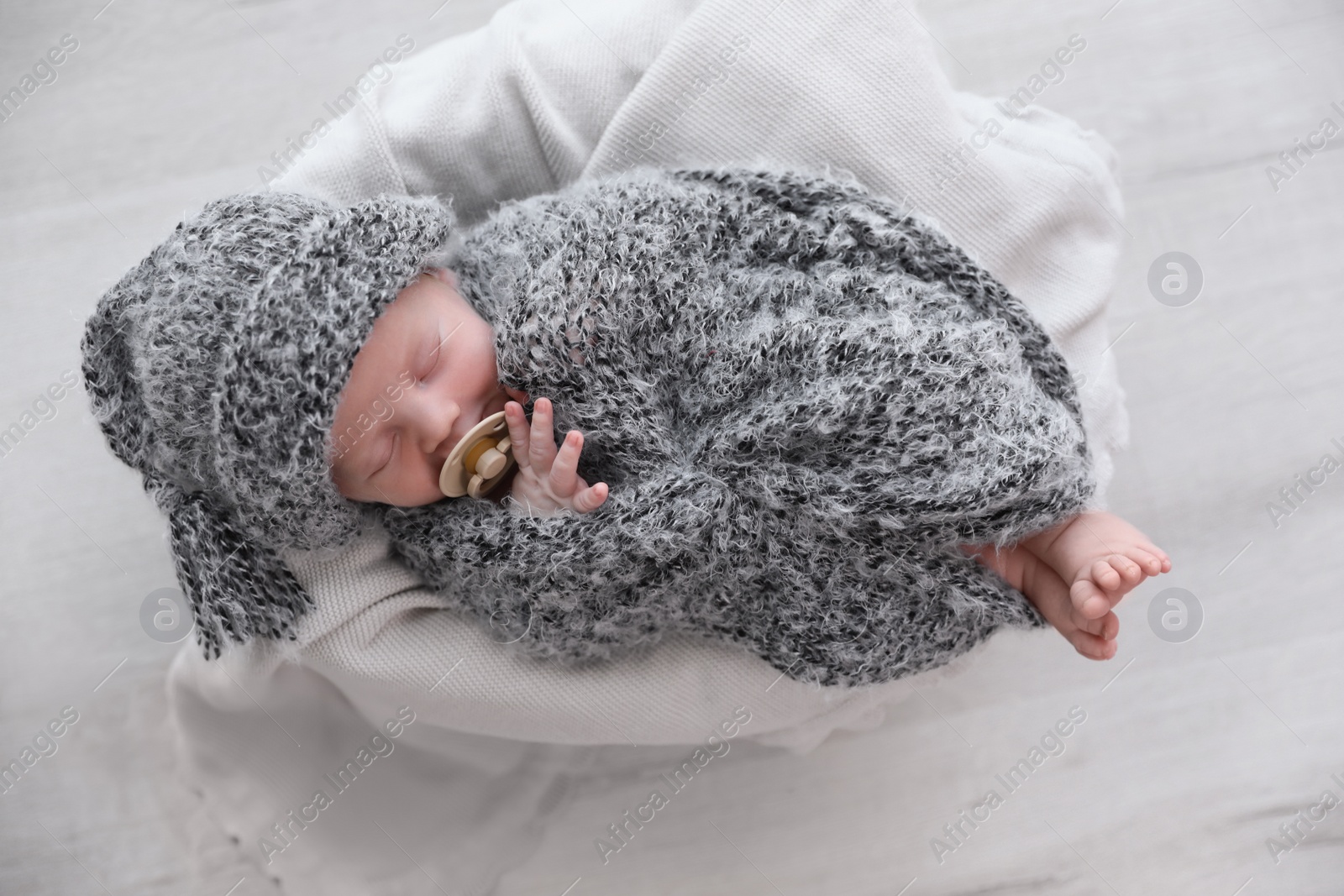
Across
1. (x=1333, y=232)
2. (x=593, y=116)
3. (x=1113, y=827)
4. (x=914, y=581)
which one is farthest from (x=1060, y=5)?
(x=1113, y=827)

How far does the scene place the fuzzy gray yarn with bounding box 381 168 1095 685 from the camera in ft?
2.68

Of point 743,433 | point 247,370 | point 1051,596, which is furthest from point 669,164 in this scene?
point 1051,596

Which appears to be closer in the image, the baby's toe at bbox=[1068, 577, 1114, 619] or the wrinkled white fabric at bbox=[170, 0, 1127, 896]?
the baby's toe at bbox=[1068, 577, 1114, 619]

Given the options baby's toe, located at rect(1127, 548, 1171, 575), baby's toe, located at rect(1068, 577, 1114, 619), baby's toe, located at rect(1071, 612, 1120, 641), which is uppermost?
baby's toe, located at rect(1127, 548, 1171, 575)

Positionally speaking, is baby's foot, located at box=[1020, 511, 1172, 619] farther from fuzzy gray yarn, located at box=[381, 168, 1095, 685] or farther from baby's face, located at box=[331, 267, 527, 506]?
baby's face, located at box=[331, 267, 527, 506]

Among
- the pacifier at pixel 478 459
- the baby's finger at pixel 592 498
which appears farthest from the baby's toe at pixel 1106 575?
the pacifier at pixel 478 459

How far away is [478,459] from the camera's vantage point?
0.85m

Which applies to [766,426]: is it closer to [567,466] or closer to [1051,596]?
[567,466]

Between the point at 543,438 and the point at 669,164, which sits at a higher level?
the point at 669,164

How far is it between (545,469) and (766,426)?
0.22 m

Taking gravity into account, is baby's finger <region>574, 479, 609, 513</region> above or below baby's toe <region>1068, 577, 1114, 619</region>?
below

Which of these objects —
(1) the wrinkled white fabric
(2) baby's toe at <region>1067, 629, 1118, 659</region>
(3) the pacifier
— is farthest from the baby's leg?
(3) the pacifier

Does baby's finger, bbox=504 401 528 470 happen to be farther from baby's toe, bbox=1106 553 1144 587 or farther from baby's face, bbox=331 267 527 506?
baby's toe, bbox=1106 553 1144 587

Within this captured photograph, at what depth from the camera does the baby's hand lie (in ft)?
2.67
